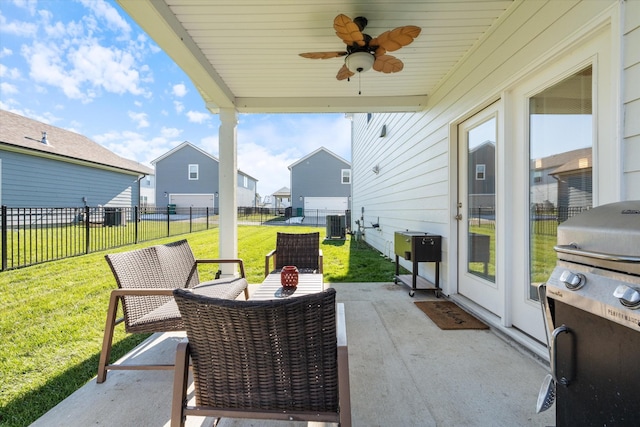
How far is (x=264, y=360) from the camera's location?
1.14 meters

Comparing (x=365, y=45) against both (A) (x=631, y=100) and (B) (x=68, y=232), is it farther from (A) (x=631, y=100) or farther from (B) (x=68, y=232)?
(B) (x=68, y=232)

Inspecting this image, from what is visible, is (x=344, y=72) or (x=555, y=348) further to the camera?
(x=344, y=72)

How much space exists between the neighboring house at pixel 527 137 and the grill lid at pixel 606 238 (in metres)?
0.78

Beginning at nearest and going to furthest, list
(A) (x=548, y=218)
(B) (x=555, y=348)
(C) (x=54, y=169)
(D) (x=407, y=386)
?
(B) (x=555, y=348), (D) (x=407, y=386), (A) (x=548, y=218), (C) (x=54, y=169)

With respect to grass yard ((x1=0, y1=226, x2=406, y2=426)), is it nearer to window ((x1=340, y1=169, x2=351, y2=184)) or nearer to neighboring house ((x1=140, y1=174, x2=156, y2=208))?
window ((x1=340, y1=169, x2=351, y2=184))

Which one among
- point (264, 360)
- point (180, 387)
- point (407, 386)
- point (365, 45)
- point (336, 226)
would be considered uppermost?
point (365, 45)

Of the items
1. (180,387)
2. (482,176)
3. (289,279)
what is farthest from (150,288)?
(482,176)

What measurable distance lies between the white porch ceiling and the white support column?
0.38m

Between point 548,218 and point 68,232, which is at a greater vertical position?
point 548,218

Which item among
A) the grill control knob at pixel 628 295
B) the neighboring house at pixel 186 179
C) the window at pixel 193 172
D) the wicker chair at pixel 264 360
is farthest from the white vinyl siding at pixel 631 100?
the window at pixel 193 172

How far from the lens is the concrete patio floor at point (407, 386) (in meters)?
1.61

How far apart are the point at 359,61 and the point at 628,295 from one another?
254cm

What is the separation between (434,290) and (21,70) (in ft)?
53.6

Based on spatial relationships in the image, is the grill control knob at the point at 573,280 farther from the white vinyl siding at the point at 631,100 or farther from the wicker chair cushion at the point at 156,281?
the wicker chair cushion at the point at 156,281
